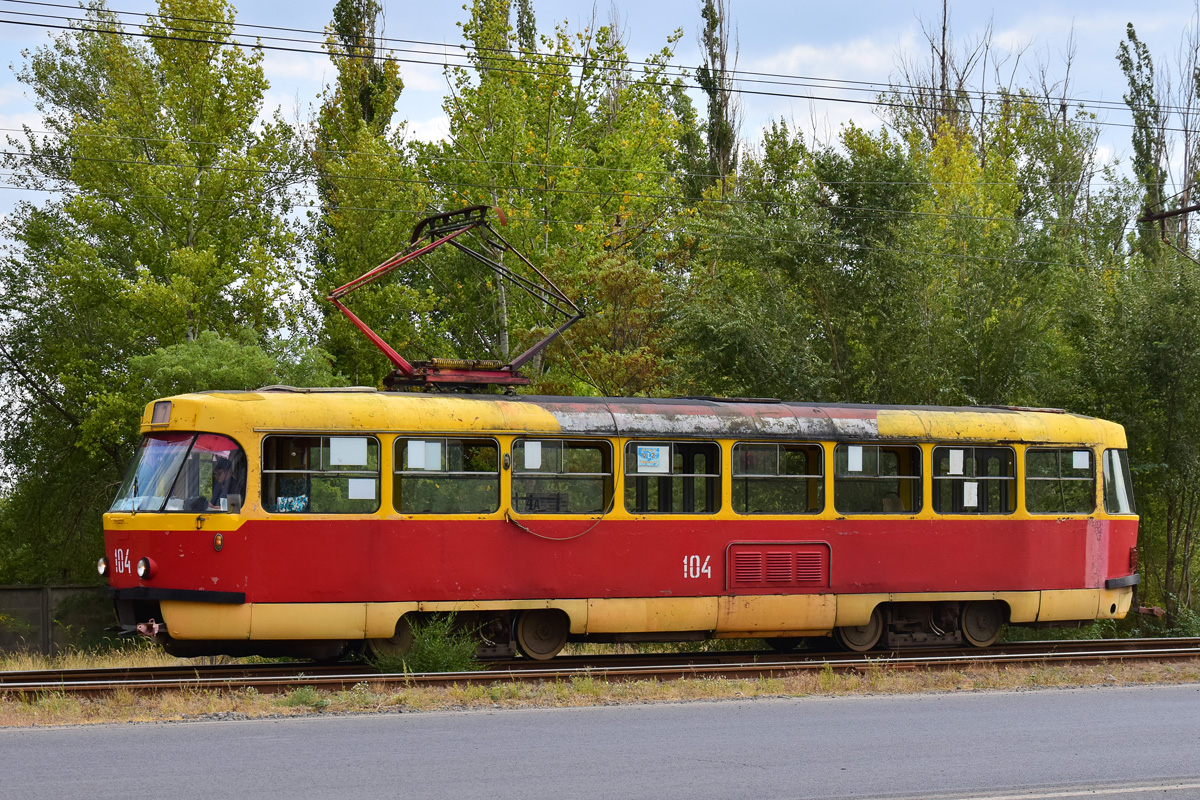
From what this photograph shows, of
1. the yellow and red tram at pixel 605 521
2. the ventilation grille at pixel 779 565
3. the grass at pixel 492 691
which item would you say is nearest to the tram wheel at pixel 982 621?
the yellow and red tram at pixel 605 521

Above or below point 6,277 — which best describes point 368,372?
below

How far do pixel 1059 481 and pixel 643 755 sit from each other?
352 inches

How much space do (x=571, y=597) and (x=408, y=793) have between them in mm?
6015

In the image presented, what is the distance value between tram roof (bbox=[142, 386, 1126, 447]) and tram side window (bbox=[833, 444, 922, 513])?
0.20 meters

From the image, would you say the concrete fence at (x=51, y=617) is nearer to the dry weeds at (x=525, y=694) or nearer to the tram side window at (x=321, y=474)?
the tram side window at (x=321, y=474)

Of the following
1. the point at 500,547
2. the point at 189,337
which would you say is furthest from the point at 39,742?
the point at 189,337

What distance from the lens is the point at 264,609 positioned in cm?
1235

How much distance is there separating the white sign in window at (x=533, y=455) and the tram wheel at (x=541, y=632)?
152 centimetres

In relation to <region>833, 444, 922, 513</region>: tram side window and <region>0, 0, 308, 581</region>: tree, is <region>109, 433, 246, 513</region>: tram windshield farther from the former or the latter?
<region>0, 0, 308, 581</region>: tree

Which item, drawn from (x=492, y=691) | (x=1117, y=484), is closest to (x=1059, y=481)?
(x=1117, y=484)

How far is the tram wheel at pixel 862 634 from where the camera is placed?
1523 centimetres

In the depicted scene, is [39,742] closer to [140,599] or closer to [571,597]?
[140,599]

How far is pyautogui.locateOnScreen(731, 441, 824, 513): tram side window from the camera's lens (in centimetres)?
1433

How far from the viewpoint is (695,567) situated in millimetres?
14023
